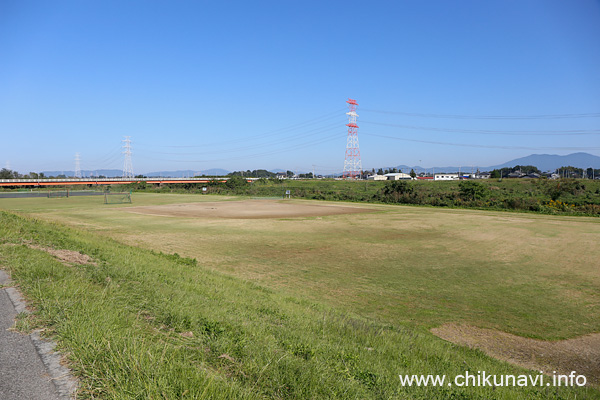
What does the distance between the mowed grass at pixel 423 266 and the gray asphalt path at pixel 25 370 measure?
27.0 ft

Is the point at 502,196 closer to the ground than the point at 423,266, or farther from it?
farther from it

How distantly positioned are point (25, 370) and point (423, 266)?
16647mm

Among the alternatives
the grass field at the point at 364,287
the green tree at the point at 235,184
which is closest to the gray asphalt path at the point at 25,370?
the grass field at the point at 364,287

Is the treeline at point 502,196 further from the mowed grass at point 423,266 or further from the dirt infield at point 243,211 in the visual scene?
the mowed grass at point 423,266

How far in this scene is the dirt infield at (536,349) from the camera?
7902mm

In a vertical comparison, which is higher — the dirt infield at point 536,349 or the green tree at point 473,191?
the green tree at point 473,191

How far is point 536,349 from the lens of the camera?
28.8 feet

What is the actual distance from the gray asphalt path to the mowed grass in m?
8.23

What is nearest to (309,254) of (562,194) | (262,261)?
(262,261)

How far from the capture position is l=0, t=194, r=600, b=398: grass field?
5.39 meters

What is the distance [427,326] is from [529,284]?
7660 millimetres

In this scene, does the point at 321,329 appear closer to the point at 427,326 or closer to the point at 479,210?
the point at 427,326

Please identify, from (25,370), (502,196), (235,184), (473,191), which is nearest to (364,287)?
(25,370)

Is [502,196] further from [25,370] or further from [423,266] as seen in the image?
[25,370]
